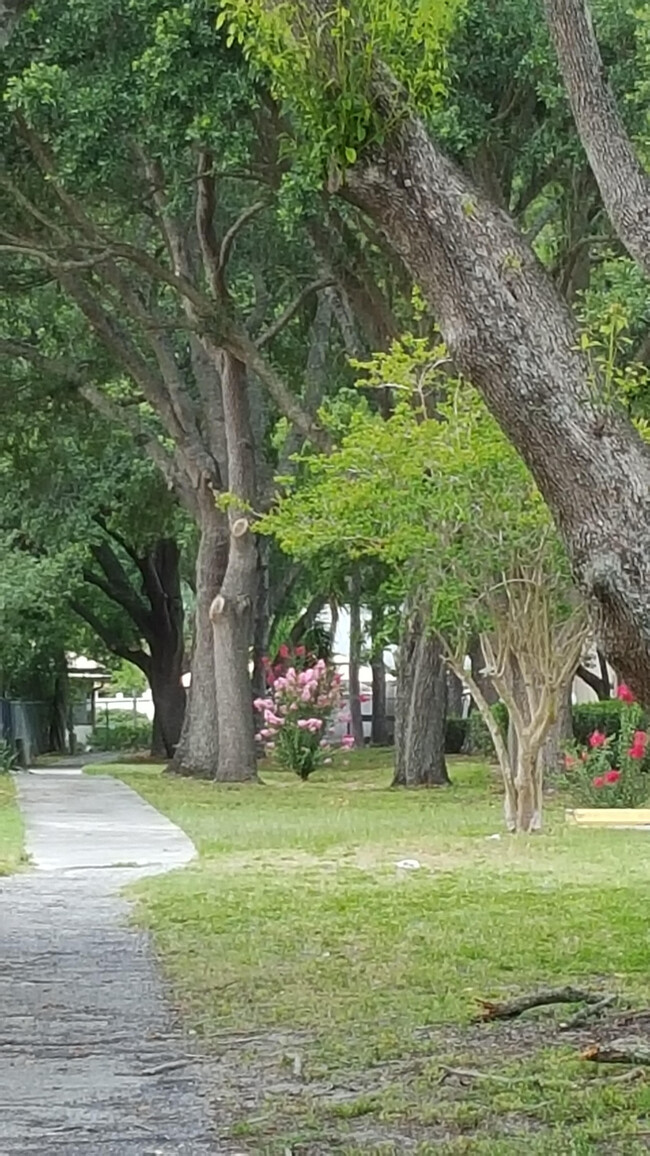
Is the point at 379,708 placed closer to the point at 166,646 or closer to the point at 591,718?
the point at 166,646

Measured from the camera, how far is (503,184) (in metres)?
18.4

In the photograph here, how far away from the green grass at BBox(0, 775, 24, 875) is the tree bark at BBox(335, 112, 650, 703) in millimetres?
7071

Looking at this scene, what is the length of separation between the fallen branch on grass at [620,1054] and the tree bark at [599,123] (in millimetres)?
2827

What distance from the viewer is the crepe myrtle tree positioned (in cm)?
1345

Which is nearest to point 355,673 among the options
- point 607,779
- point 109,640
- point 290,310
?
point 109,640

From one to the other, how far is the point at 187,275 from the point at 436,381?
271 inches

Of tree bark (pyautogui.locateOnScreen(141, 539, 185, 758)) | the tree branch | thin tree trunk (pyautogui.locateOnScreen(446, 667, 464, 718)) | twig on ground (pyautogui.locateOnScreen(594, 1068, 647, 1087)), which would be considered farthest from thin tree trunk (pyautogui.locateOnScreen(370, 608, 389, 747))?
twig on ground (pyautogui.locateOnScreen(594, 1068, 647, 1087))

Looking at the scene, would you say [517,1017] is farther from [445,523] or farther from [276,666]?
[276,666]

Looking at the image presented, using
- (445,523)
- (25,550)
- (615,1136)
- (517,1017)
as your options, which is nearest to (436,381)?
(445,523)

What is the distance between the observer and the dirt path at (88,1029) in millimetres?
4809

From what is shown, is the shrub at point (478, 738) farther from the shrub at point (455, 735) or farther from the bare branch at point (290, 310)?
the bare branch at point (290, 310)

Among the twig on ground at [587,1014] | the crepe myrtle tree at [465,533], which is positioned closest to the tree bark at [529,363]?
the twig on ground at [587,1014]

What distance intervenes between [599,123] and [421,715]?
1645 cm

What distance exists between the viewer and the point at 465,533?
13.8m
